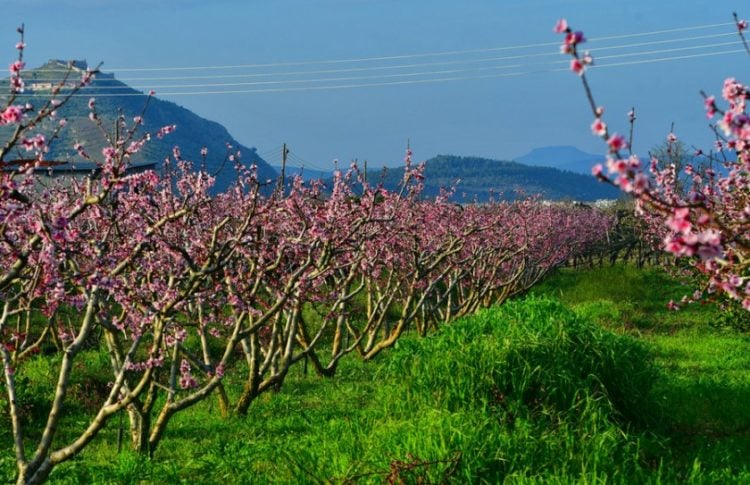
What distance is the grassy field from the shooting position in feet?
25.3

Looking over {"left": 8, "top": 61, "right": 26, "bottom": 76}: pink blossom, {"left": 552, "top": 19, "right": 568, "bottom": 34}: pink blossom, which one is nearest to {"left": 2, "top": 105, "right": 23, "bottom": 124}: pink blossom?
{"left": 8, "top": 61, "right": 26, "bottom": 76}: pink blossom

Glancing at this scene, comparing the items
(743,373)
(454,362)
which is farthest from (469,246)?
(454,362)

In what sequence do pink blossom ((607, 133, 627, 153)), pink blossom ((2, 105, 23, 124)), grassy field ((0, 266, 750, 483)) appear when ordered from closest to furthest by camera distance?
pink blossom ((607, 133, 627, 153)), pink blossom ((2, 105, 23, 124)), grassy field ((0, 266, 750, 483))

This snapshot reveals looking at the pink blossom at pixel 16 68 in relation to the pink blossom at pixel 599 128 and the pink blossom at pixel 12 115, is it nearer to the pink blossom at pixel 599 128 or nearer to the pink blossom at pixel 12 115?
the pink blossom at pixel 12 115

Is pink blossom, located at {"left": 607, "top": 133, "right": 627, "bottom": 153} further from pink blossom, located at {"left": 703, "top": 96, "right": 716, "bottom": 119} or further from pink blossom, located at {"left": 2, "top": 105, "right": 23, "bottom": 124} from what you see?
pink blossom, located at {"left": 2, "top": 105, "right": 23, "bottom": 124}

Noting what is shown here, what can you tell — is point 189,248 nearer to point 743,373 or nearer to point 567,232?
point 743,373

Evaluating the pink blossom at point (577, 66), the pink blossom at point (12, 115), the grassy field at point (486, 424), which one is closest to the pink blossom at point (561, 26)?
the pink blossom at point (577, 66)

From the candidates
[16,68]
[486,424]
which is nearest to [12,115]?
[16,68]

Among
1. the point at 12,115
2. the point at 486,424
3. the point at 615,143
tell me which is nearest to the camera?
the point at 615,143

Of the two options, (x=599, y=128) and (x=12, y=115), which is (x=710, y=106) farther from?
(x=12, y=115)

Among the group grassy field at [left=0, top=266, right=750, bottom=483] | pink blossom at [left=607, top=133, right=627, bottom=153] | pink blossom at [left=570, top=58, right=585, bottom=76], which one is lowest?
grassy field at [left=0, top=266, right=750, bottom=483]

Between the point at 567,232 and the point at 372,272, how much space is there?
2477cm

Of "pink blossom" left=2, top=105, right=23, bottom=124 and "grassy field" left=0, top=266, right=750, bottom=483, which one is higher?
"pink blossom" left=2, top=105, right=23, bottom=124

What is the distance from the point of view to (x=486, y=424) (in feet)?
28.2
